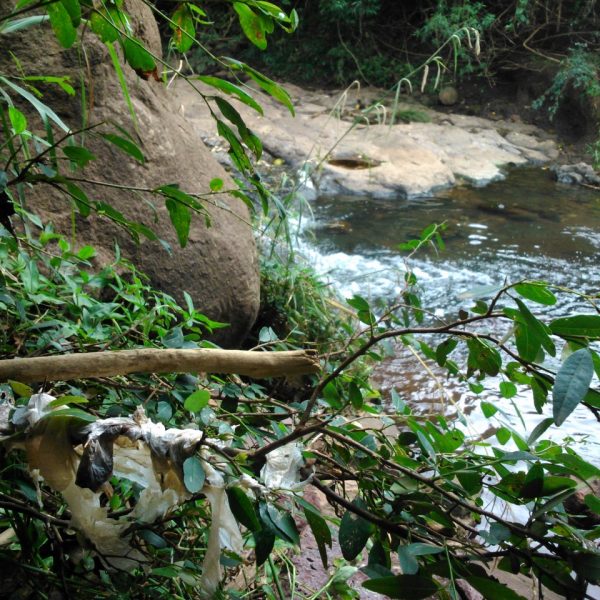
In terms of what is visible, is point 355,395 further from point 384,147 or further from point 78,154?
point 384,147

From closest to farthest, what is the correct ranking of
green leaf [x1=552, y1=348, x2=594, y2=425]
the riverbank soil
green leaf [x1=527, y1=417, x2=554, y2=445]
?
green leaf [x1=552, y1=348, x2=594, y2=425] < green leaf [x1=527, y1=417, x2=554, y2=445] < the riverbank soil

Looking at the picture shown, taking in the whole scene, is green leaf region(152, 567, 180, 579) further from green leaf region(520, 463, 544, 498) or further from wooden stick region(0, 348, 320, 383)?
green leaf region(520, 463, 544, 498)

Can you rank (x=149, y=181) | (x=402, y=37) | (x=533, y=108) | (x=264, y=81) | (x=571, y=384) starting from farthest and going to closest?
(x=402, y=37)
(x=533, y=108)
(x=149, y=181)
(x=264, y=81)
(x=571, y=384)

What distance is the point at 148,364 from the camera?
0.94 m

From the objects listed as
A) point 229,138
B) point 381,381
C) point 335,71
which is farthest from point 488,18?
point 229,138

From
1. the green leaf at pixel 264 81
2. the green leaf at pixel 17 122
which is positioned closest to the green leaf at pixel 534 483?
the green leaf at pixel 264 81

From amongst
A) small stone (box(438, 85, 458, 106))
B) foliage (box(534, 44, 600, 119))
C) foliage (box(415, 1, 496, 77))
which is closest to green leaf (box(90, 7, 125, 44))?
foliage (box(415, 1, 496, 77))

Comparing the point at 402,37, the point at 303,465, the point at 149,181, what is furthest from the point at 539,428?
the point at 402,37

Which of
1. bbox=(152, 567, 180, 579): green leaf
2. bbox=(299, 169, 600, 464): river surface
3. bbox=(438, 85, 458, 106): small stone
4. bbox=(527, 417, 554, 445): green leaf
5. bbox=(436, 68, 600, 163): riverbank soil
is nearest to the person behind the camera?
bbox=(527, 417, 554, 445): green leaf

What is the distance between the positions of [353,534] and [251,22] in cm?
88

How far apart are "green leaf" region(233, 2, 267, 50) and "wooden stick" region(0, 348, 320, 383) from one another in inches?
22.5

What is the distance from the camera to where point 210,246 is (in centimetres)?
249

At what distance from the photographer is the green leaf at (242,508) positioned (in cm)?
82

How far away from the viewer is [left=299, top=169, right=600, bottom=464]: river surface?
143 inches
